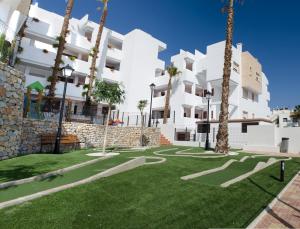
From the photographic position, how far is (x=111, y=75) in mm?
31531

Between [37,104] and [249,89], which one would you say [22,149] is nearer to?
[37,104]

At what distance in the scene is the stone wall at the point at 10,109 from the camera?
10.3m

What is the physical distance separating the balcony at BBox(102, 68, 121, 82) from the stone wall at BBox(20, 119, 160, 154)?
41.8 feet

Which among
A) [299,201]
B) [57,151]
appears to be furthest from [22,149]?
[299,201]

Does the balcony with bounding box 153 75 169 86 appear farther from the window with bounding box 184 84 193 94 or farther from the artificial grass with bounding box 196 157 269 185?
the artificial grass with bounding box 196 157 269 185

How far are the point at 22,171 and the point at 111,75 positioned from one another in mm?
24747

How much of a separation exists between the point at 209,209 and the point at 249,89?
3321 cm

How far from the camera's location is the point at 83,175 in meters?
7.62

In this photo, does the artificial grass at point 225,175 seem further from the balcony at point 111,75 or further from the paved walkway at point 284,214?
the balcony at point 111,75

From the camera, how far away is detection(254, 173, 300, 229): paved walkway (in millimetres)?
4578

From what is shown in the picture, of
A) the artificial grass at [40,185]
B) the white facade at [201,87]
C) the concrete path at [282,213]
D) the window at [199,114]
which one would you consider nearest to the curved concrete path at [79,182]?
the artificial grass at [40,185]

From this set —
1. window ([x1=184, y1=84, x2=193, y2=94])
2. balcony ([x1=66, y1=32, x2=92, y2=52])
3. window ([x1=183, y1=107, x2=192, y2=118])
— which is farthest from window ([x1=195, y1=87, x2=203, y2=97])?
balcony ([x1=66, y1=32, x2=92, y2=52])

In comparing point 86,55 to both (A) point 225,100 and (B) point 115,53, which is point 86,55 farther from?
(A) point 225,100

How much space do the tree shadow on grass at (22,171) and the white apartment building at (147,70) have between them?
17.4m
